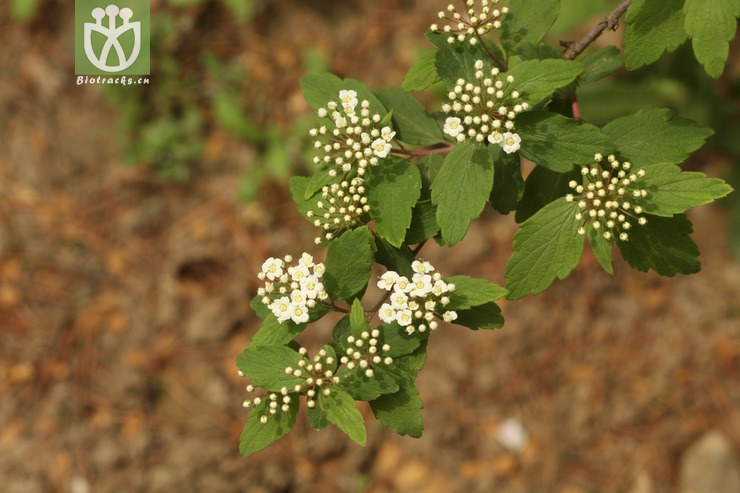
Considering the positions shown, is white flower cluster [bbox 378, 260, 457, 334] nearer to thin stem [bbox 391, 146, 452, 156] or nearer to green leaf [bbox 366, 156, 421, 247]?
green leaf [bbox 366, 156, 421, 247]

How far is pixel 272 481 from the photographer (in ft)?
16.3

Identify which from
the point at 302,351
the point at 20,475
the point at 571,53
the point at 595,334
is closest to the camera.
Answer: the point at 302,351

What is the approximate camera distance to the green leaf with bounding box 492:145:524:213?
2506 millimetres

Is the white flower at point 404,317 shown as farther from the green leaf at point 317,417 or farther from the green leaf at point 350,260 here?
the green leaf at point 317,417

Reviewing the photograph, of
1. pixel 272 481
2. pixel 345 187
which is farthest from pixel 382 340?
pixel 272 481

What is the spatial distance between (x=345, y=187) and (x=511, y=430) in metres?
3.42

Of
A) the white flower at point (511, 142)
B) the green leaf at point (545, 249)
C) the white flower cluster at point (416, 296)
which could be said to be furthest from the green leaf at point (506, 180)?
the white flower cluster at point (416, 296)

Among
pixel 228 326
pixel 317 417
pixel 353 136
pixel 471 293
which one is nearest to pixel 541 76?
pixel 353 136

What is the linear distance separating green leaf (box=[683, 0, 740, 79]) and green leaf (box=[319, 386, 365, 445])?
1792 millimetres

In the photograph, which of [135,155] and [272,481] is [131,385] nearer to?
[272,481]

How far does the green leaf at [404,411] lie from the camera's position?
2.33 meters

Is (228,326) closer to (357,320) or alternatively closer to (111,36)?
(111,36)

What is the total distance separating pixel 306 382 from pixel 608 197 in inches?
50.6

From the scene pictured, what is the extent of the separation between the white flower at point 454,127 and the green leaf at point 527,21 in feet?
1.58
